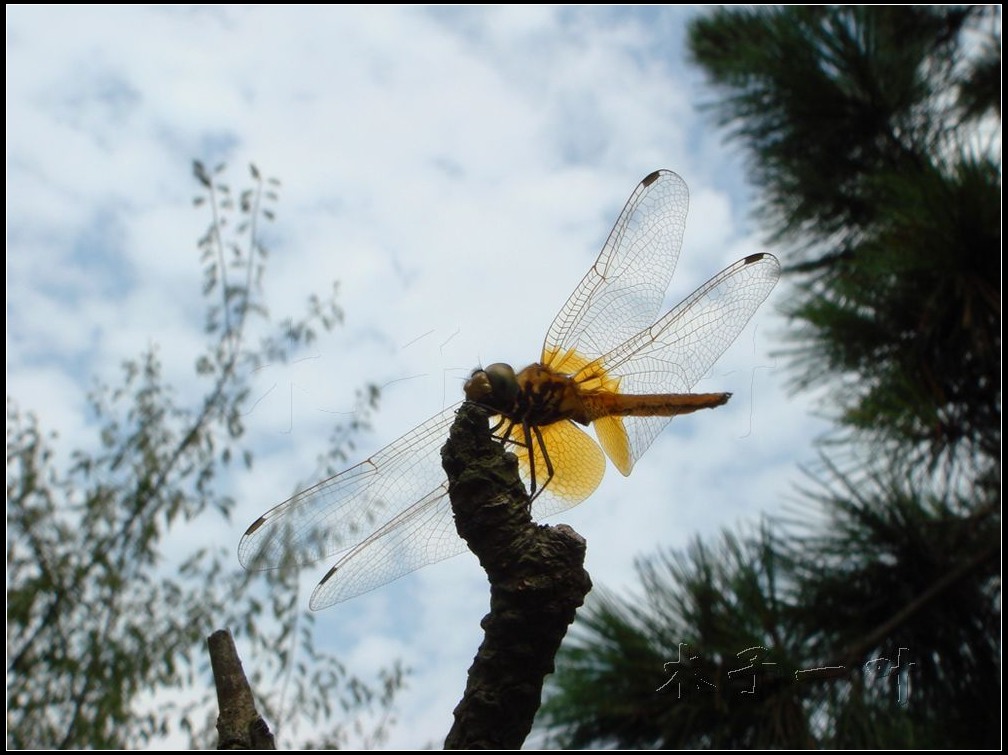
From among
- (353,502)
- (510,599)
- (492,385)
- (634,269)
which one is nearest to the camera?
(510,599)

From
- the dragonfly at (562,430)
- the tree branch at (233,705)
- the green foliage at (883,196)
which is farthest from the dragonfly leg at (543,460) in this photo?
the green foliage at (883,196)

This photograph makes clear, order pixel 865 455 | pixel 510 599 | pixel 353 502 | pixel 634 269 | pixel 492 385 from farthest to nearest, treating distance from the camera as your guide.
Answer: pixel 865 455, pixel 634 269, pixel 353 502, pixel 492 385, pixel 510 599

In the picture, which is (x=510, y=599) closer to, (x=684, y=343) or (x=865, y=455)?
(x=684, y=343)

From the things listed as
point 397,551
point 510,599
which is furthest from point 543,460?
point 510,599

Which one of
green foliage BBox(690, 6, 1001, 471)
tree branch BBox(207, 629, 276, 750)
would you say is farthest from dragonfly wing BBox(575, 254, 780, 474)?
green foliage BBox(690, 6, 1001, 471)

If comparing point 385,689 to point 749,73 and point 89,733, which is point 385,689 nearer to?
point 89,733

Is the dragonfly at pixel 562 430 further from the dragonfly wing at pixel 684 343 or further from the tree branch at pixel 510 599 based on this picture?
the tree branch at pixel 510 599
